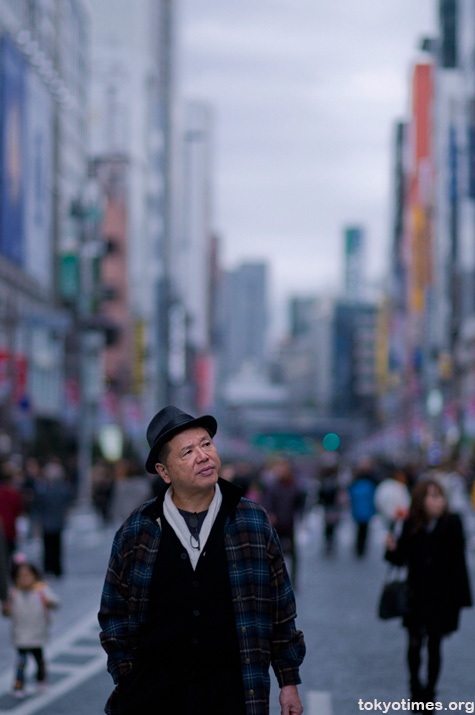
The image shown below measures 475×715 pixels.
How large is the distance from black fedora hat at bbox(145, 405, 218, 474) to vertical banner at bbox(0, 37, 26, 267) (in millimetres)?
49100

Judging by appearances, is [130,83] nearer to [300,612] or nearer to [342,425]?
[342,425]

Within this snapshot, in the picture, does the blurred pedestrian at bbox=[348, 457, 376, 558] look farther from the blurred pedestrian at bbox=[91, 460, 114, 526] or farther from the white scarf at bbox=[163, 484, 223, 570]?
the white scarf at bbox=[163, 484, 223, 570]

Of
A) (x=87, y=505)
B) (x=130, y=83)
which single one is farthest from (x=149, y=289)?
(x=87, y=505)

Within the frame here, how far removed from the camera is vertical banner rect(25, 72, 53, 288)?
2355 inches

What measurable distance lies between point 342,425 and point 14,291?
12095cm

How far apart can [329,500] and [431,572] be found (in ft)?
56.4

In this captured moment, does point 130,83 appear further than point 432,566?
Yes

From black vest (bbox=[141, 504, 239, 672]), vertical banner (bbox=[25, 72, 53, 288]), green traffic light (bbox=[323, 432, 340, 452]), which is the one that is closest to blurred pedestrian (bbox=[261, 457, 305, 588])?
black vest (bbox=[141, 504, 239, 672])

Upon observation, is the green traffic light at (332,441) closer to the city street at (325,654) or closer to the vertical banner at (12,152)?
the vertical banner at (12,152)

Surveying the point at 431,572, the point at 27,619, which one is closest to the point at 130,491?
the point at 27,619

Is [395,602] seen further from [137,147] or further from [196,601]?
[137,147]

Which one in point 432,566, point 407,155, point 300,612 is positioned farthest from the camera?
point 407,155

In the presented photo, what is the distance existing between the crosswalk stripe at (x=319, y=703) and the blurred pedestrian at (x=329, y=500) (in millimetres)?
15513

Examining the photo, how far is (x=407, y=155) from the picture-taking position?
6914 inches
